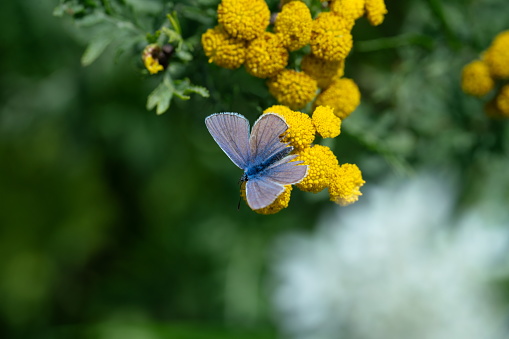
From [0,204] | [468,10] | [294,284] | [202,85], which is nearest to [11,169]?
[0,204]

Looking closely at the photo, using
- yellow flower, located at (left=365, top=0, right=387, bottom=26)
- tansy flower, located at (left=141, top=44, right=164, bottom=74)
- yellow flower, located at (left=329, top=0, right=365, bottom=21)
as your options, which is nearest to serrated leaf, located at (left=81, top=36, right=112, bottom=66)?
tansy flower, located at (left=141, top=44, right=164, bottom=74)

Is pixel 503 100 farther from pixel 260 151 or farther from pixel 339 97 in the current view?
pixel 260 151

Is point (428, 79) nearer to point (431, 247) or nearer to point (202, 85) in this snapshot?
point (431, 247)

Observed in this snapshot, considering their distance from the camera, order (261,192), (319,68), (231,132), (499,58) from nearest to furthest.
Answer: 1. (261,192)
2. (231,132)
3. (319,68)
4. (499,58)

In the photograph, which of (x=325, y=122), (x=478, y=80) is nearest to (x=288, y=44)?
(x=325, y=122)

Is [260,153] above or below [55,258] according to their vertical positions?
above

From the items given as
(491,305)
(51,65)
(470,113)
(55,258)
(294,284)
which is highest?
(470,113)

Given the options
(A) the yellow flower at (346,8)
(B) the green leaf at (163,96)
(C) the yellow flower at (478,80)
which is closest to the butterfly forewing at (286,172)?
(B) the green leaf at (163,96)
